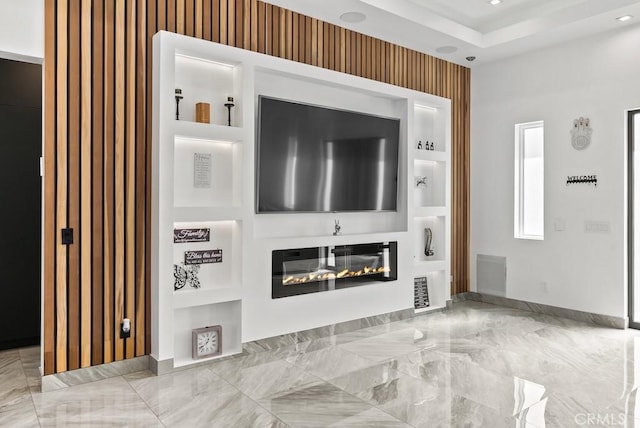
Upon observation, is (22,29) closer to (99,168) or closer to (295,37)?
(99,168)

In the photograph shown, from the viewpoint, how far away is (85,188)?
331 centimetres

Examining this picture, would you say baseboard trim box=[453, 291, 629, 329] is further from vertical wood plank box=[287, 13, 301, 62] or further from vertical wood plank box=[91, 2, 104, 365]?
vertical wood plank box=[91, 2, 104, 365]

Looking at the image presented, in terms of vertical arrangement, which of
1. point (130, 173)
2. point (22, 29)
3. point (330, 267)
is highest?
point (22, 29)

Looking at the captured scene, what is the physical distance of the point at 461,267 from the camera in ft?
20.0

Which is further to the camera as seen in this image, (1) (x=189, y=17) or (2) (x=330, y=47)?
(2) (x=330, y=47)

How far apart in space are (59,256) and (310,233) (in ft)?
7.05

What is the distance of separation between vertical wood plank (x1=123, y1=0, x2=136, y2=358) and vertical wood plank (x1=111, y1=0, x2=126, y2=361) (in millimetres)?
21

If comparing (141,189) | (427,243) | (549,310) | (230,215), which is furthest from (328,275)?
(549,310)

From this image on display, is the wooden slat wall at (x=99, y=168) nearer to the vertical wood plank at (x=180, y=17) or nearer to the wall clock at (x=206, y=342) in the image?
the vertical wood plank at (x=180, y=17)

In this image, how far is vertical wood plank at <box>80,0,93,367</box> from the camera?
3293 millimetres

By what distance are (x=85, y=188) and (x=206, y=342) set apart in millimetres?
1461

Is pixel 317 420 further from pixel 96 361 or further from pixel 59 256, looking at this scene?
pixel 59 256

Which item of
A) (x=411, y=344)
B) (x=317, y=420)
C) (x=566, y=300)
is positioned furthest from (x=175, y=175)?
(x=566, y=300)

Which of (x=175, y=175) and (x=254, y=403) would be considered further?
(x=175, y=175)
